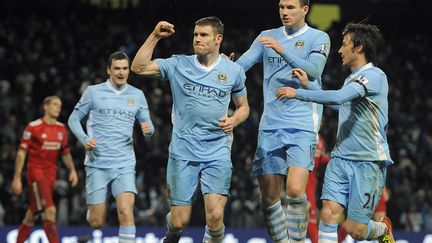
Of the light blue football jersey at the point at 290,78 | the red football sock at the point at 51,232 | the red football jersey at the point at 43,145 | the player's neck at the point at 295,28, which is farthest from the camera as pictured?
the red football jersey at the point at 43,145

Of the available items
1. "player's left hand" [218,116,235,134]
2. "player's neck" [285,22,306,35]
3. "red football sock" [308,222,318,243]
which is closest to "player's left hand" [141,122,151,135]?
"player's left hand" [218,116,235,134]

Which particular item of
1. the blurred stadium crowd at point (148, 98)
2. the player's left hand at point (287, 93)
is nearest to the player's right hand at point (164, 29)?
the player's left hand at point (287, 93)

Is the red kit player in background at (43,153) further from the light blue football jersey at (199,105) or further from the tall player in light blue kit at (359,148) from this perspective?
the tall player in light blue kit at (359,148)

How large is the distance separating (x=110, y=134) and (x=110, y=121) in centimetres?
15

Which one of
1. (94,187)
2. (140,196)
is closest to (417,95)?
(140,196)

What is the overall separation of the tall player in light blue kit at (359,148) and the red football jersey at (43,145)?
540 centimetres

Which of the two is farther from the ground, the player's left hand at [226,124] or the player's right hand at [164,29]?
the player's right hand at [164,29]

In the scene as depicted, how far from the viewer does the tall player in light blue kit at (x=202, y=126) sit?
807 cm

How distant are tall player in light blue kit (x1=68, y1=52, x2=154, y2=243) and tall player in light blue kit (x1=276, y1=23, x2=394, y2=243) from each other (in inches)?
108

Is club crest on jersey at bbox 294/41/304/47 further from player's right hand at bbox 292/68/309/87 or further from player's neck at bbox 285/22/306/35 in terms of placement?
player's right hand at bbox 292/68/309/87

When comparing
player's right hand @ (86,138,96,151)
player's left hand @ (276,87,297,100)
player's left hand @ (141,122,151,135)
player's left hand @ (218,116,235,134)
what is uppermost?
player's left hand @ (276,87,297,100)

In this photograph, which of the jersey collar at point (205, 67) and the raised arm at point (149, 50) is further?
the jersey collar at point (205, 67)

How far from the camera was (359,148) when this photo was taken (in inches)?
313

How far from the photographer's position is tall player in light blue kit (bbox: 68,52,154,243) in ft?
33.1
